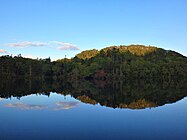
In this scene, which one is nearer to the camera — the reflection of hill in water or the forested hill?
the reflection of hill in water

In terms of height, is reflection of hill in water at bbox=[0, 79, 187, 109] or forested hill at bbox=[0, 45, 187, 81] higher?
forested hill at bbox=[0, 45, 187, 81]

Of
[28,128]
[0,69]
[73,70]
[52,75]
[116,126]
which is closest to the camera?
[28,128]

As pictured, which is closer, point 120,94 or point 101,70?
point 120,94

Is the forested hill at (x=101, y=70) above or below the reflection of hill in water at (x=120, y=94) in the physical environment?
above

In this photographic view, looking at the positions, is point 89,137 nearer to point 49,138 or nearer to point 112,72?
point 49,138

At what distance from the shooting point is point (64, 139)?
39.0 ft

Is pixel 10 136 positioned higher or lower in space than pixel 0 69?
lower

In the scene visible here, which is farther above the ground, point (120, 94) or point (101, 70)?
point (101, 70)

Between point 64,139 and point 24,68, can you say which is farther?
point 24,68

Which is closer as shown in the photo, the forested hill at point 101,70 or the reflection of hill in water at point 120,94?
the reflection of hill in water at point 120,94

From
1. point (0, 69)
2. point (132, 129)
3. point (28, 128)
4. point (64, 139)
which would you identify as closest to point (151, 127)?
point (132, 129)

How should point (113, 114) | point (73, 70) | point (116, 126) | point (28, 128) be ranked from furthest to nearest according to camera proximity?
point (73, 70) → point (113, 114) → point (116, 126) → point (28, 128)

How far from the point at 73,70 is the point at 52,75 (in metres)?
16.7

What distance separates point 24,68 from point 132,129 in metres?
86.5
